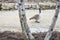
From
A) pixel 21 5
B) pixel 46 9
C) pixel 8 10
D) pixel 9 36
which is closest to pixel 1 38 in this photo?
A: pixel 9 36

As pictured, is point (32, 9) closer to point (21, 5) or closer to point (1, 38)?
point (1, 38)

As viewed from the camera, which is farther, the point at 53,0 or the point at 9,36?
the point at 53,0

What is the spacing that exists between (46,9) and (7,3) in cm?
246

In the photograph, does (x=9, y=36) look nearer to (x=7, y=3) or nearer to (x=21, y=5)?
(x=21, y=5)

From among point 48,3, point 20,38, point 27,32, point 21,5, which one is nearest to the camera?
point 21,5

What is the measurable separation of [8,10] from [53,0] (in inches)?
143

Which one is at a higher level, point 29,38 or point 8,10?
point 29,38

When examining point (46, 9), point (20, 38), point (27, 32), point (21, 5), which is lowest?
point (46, 9)

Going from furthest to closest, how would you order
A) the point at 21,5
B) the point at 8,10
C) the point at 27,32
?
the point at 8,10 → the point at 27,32 → the point at 21,5

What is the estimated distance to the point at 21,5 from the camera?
472cm

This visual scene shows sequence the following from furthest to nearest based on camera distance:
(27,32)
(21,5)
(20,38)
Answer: (20,38) < (27,32) < (21,5)

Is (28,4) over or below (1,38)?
below

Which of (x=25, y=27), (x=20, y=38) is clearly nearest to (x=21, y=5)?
(x=25, y=27)

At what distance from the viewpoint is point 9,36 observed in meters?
5.96
